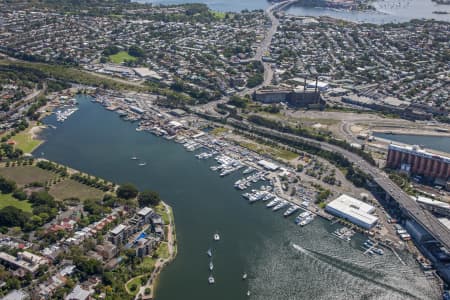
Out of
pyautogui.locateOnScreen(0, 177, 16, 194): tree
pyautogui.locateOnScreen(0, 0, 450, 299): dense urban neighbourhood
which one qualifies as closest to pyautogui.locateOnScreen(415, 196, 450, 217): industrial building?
pyautogui.locateOnScreen(0, 0, 450, 299): dense urban neighbourhood

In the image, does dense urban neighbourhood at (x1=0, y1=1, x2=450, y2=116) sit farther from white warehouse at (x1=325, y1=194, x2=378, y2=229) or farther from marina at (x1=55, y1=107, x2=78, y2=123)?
white warehouse at (x1=325, y1=194, x2=378, y2=229)

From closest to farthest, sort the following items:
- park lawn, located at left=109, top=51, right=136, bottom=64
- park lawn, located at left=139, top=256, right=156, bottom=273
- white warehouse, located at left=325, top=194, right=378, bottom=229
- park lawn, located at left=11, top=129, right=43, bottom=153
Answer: park lawn, located at left=139, top=256, right=156, bottom=273 → white warehouse, located at left=325, top=194, right=378, bottom=229 → park lawn, located at left=11, top=129, right=43, bottom=153 → park lawn, located at left=109, top=51, right=136, bottom=64

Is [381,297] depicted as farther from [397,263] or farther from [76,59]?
[76,59]

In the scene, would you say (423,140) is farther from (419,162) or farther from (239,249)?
(239,249)

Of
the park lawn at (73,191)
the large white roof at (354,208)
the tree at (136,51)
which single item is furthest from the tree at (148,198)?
the tree at (136,51)

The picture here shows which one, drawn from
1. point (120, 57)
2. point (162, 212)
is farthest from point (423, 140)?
point (120, 57)
